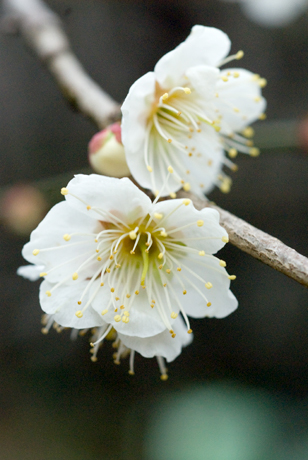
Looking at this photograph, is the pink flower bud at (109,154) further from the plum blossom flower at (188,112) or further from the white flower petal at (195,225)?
the white flower petal at (195,225)

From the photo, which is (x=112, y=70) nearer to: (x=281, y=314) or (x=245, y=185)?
(x=245, y=185)

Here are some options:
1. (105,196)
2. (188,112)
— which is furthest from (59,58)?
(105,196)

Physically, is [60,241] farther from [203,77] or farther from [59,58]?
[59,58]

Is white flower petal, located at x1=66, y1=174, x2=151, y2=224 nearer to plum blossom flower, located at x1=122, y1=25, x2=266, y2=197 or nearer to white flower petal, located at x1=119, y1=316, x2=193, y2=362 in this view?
plum blossom flower, located at x1=122, y1=25, x2=266, y2=197

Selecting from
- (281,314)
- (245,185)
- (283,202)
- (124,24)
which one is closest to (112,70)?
(124,24)

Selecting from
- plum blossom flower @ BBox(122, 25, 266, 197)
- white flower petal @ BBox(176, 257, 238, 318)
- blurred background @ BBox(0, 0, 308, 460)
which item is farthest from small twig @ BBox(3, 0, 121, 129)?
blurred background @ BBox(0, 0, 308, 460)

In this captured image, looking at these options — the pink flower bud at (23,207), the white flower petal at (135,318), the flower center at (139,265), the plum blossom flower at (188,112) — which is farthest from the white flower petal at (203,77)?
the pink flower bud at (23,207)

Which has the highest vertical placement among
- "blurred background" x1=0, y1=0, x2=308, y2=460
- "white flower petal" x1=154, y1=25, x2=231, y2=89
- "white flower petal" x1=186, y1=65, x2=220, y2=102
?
"white flower petal" x1=154, y1=25, x2=231, y2=89
